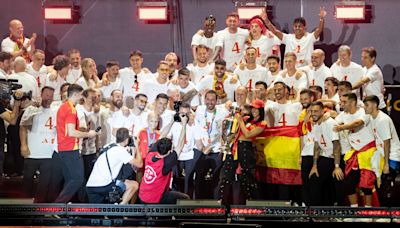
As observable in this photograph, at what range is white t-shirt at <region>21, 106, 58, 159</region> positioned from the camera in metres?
11.6

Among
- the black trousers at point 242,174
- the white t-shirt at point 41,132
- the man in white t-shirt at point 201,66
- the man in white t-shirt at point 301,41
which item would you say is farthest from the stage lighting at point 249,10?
the white t-shirt at point 41,132

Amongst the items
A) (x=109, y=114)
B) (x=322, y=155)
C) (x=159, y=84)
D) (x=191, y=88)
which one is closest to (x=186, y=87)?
(x=191, y=88)

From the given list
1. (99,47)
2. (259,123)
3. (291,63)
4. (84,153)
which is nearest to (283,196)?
(259,123)

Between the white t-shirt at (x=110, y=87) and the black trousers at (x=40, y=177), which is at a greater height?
the white t-shirt at (x=110, y=87)

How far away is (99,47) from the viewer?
1434 cm

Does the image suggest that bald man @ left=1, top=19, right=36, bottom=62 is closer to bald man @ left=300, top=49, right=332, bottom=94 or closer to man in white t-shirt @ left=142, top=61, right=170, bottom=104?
man in white t-shirt @ left=142, top=61, right=170, bottom=104

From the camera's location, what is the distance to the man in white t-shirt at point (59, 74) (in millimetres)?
12117

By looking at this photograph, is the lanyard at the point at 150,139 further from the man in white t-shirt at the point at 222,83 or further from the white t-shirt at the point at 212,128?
the man in white t-shirt at the point at 222,83

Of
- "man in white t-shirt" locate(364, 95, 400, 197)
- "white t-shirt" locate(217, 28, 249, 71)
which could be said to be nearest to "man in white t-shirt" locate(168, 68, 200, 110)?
"white t-shirt" locate(217, 28, 249, 71)

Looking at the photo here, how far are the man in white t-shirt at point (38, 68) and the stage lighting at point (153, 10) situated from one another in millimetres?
2136

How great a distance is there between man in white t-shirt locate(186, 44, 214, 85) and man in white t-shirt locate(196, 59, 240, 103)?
343mm

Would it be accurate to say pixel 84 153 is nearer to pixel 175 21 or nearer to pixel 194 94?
pixel 194 94

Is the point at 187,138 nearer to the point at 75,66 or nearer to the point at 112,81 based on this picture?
the point at 112,81

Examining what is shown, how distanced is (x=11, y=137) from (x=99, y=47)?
3.04m
